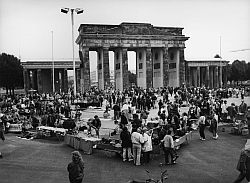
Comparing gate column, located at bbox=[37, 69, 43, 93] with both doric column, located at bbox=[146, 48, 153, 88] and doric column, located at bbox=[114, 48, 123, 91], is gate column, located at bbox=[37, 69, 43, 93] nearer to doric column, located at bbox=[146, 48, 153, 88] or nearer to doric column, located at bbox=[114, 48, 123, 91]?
doric column, located at bbox=[114, 48, 123, 91]

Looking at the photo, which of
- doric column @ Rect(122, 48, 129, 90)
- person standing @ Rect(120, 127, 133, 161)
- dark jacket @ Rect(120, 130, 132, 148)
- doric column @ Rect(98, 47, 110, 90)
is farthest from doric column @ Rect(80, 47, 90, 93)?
dark jacket @ Rect(120, 130, 132, 148)

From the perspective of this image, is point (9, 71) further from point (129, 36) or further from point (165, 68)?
point (165, 68)

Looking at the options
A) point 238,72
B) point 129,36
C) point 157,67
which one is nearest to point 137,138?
point 129,36

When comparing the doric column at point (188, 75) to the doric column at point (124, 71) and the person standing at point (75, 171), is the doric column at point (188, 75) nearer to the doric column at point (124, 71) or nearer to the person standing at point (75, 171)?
the doric column at point (124, 71)

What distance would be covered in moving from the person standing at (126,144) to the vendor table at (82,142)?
2.00 metres

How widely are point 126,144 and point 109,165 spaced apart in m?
1.13

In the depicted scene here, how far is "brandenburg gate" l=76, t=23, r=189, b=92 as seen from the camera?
66.2 metres

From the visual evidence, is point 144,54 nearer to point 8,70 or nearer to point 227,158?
point 8,70

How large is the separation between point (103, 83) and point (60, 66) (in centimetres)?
1162

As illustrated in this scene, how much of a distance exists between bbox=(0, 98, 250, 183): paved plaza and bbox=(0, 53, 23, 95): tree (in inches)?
2286

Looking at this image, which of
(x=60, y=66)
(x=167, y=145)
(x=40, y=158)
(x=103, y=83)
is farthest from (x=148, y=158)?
(x=103, y=83)

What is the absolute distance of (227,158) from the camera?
1307cm

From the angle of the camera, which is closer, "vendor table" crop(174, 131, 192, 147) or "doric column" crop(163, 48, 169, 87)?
"vendor table" crop(174, 131, 192, 147)

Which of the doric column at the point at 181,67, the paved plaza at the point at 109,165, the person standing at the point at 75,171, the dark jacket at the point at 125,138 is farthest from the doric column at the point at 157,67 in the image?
the person standing at the point at 75,171
